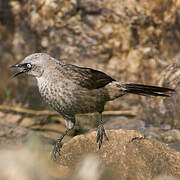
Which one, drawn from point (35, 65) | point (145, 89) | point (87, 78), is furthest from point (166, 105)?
point (35, 65)

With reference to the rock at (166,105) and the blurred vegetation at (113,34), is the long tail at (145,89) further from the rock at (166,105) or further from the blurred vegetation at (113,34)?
the blurred vegetation at (113,34)

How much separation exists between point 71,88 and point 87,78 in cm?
34

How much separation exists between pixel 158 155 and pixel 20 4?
5.31m

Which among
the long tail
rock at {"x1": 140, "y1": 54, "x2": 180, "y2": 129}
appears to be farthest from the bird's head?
rock at {"x1": 140, "y1": 54, "x2": 180, "y2": 129}

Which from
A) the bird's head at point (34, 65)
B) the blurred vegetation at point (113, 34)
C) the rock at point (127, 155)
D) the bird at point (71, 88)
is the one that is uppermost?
the blurred vegetation at point (113, 34)

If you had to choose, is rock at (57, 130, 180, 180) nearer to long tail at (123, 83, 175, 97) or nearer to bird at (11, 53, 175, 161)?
bird at (11, 53, 175, 161)

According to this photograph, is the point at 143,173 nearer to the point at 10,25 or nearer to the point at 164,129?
the point at 164,129

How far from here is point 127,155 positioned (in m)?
3.58

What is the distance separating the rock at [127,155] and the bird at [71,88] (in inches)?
4.9

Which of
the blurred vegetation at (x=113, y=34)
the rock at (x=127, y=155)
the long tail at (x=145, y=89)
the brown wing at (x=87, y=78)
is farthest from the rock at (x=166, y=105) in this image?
the rock at (x=127, y=155)

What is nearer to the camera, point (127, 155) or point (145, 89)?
point (127, 155)

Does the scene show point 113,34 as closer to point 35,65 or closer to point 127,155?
point 35,65

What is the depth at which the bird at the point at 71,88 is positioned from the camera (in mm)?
3982

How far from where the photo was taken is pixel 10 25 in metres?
7.65
